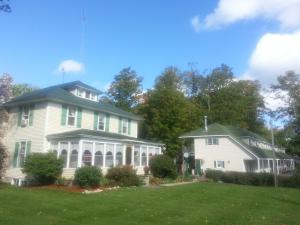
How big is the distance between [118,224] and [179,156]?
36589mm

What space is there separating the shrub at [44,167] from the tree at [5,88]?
1147 centimetres

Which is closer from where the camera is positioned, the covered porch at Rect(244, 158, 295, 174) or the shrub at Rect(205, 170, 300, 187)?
the shrub at Rect(205, 170, 300, 187)

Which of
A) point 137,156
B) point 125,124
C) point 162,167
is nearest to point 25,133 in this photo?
point 137,156

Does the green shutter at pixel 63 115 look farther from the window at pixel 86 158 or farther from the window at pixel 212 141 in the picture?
the window at pixel 212 141

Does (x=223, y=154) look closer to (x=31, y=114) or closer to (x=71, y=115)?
(x=71, y=115)

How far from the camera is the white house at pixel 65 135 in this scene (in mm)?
24594

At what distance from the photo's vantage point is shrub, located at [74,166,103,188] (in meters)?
21.4

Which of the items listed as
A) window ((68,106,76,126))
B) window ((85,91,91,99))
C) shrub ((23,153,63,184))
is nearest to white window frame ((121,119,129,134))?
window ((85,91,91,99))

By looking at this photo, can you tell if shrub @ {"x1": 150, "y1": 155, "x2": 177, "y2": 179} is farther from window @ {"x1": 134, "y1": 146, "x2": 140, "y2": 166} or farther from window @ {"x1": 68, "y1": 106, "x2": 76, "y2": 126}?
window @ {"x1": 68, "y1": 106, "x2": 76, "y2": 126}

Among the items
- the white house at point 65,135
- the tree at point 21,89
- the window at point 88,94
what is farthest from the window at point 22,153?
the tree at point 21,89

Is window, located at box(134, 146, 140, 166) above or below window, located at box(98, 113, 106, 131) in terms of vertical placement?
below

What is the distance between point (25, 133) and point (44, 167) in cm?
535

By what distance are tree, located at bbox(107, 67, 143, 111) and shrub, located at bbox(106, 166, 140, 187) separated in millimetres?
28503

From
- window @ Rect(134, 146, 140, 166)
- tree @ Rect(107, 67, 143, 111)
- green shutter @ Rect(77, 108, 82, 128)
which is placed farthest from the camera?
tree @ Rect(107, 67, 143, 111)
